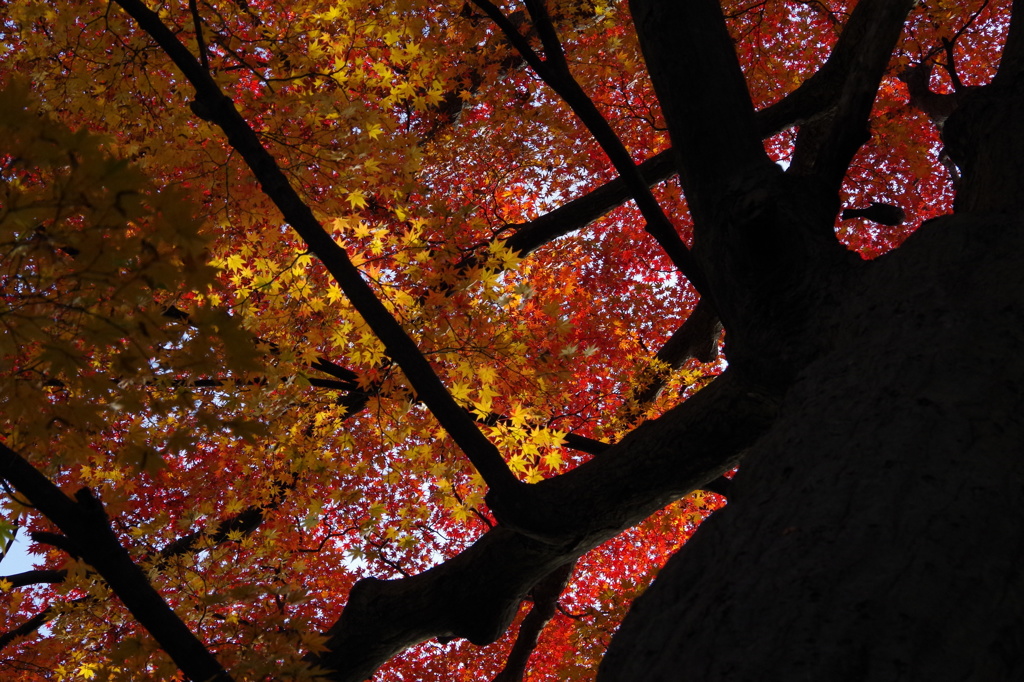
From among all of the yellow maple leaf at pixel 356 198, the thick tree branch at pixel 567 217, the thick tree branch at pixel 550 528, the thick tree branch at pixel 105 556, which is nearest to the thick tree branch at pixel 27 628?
the thick tree branch at pixel 550 528

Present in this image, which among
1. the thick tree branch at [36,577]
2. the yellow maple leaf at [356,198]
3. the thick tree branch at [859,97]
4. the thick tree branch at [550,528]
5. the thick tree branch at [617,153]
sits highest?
the yellow maple leaf at [356,198]

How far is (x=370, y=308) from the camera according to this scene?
2836 millimetres

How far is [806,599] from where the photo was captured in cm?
133

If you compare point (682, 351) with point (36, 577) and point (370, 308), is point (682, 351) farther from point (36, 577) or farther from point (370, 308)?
point (36, 577)

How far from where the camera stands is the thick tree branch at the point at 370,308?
2.80 metres

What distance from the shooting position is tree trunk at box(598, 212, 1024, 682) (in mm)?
1224

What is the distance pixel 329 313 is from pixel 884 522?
4.64 m

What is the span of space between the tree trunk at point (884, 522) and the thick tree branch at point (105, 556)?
4.39 ft

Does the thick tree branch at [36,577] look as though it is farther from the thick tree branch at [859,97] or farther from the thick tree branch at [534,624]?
the thick tree branch at [859,97]

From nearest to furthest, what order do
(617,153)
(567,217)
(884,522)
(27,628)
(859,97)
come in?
Answer: 1. (884,522)
2. (859,97)
3. (617,153)
4. (27,628)
5. (567,217)

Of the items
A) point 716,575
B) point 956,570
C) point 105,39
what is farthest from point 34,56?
point 956,570

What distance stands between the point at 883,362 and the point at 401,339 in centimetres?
180

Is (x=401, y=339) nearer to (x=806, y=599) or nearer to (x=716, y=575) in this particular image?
(x=716, y=575)

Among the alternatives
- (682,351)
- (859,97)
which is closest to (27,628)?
(682,351)
